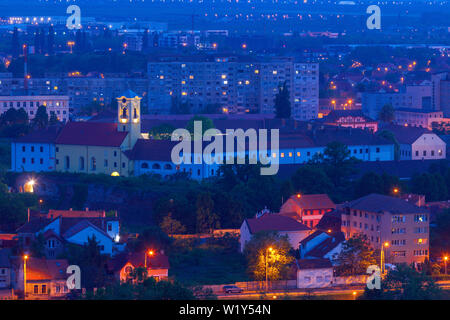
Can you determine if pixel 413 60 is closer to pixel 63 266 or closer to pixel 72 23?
pixel 72 23

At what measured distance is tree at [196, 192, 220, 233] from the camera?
79.6 ft

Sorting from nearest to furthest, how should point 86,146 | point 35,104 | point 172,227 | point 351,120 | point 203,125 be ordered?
point 172,227, point 86,146, point 203,125, point 351,120, point 35,104

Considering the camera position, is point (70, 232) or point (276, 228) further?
point (276, 228)

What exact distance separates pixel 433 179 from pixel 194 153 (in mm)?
5305

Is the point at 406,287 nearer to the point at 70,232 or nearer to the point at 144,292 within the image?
the point at 144,292

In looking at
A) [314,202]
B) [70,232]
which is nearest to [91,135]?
[314,202]

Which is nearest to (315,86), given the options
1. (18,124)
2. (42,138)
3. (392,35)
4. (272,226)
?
(18,124)

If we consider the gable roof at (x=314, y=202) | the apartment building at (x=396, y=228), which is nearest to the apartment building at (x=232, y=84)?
the gable roof at (x=314, y=202)

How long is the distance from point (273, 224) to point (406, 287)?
4445 mm

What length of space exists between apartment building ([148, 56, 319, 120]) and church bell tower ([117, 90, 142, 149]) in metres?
20.7

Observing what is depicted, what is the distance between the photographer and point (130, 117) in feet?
99.1

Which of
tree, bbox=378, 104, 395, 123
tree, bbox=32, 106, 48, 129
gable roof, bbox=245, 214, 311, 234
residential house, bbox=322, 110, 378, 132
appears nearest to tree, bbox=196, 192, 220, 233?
gable roof, bbox=245, 214, 311, 234

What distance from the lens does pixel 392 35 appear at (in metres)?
103

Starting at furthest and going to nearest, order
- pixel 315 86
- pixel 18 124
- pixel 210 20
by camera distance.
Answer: pixel 210 20 → pixel 315 86 → pixel 18 124
